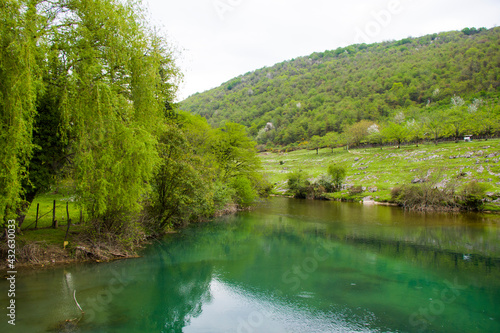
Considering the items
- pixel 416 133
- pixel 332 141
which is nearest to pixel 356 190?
pixel 416 133

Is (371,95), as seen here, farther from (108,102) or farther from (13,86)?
(13,86)

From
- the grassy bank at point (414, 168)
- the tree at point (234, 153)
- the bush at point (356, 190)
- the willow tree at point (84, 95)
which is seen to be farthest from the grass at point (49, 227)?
the bush at point (356, 190)

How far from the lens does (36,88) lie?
488 inches

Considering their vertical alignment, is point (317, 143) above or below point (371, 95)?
below

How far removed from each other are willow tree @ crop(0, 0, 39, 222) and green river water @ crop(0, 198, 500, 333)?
4.91 m

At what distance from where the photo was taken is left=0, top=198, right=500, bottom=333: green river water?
34.7 feet

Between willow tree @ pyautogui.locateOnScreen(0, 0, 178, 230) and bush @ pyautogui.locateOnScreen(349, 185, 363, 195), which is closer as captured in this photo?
willow tree @ pyautogui.locateOnScreen(0, 0, 178, 230)

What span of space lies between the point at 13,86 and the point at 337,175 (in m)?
57.8

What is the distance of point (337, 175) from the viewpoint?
200 ft

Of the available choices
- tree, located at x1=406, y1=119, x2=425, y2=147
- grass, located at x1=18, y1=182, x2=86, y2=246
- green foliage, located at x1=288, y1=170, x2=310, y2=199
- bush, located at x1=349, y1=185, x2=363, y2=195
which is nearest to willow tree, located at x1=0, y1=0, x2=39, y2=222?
grass, located at x1=18, y1=182, x2=86, y2=246

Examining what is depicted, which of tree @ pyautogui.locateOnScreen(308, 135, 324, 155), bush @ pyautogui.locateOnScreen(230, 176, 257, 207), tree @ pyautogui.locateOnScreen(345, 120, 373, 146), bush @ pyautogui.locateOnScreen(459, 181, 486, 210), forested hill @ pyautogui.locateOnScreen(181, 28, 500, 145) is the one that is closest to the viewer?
bush @ pyautogui.locateOnScreen(459, 181, 486, 210)

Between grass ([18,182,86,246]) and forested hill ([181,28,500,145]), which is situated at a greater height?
forested hill ([181,28,500,145])

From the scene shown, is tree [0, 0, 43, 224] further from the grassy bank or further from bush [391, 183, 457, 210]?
Answer: the grassy bank

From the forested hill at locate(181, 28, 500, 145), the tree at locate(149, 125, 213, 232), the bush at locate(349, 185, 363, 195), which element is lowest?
the bush at locate(349, 185, 363, 195)
